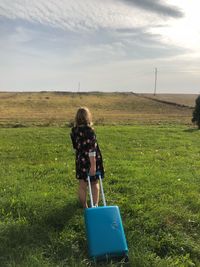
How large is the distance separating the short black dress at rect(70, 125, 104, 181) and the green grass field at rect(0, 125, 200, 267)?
2.20ft

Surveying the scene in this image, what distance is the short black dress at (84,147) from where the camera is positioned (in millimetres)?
6629

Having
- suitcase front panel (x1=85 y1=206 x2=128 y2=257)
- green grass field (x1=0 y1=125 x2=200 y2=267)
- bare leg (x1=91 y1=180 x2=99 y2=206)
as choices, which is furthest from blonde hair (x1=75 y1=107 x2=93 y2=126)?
suitcase front panel (x1=85 y1=206 x2=128 y2=257)

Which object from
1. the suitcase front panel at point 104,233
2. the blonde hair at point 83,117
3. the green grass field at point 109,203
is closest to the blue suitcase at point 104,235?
the suitcase front panel at point 104,233

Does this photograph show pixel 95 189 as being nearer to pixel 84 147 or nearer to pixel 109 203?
pixel 109 203

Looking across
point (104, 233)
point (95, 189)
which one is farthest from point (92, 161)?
point (104, 233)

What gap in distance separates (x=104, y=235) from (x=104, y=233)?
0.02 m

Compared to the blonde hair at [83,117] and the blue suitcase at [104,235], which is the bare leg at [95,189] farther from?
the blue suitcase at [104,235]

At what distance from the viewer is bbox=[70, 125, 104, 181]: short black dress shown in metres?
6.63

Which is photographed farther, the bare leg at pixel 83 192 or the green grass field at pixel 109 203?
the bare leg at pixel 83 192

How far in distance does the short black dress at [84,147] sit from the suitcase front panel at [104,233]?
1422mm

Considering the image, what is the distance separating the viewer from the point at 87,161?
6.76 metres

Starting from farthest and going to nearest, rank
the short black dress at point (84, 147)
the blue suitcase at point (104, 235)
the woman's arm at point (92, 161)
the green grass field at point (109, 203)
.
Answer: the short black dress at point (84, 147) → the woman's arm at point (92, 161) → the green grass field at point (109, 203) → the blue suitcase at point (104, 235)

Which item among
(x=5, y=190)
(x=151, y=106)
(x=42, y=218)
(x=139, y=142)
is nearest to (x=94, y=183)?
(x=42, y=218)

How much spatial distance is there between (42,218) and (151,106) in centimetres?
6072
